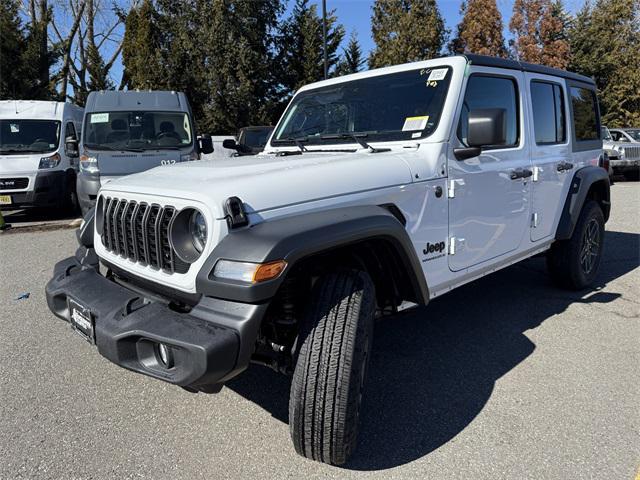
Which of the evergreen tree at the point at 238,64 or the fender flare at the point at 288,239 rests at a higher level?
the evergreen tree at the point at 238,64

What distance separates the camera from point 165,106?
29.6 ft

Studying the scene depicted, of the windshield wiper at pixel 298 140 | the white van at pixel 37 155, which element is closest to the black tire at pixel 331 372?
the windshield wiper at pixel 298 140

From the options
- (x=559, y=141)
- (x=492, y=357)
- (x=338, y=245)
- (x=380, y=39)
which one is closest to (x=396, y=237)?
(x=338, y=245)

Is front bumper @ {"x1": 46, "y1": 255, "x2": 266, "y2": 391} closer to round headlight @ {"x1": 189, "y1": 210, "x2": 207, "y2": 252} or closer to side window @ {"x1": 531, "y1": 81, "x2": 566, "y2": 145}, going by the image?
round headlight @ {"x1": 189, "y1": 210, "x2": 207, "y2": 252}

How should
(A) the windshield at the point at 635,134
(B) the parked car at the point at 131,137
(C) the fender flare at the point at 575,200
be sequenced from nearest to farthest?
(C) the fender flare at the point at 575,200
(B) the parked car at the point at 131,137
(A) the windshield at the point at 635,134

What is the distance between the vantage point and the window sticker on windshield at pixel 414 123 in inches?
121

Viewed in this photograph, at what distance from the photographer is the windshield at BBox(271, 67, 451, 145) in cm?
314

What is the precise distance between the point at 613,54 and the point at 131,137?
86.8 feet

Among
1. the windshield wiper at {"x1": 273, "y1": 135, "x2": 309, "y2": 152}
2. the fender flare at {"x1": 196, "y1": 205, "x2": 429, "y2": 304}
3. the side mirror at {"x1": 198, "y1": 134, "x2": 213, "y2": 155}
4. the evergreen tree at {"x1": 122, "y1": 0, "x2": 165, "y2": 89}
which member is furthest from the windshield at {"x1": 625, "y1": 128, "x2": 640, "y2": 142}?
the evergreen tree at {"x1": 122, "y1": 0, "x2": 165, "y2": 89}

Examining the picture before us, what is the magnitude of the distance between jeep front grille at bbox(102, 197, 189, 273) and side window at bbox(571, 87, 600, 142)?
3.84 meters

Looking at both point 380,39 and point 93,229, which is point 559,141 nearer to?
point 93,229

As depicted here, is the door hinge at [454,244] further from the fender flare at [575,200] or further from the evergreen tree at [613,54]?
the evergreen tree at [613,54]

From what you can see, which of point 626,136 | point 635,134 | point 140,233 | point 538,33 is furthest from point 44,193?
point 538,33

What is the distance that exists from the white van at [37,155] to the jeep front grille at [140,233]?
7.19 m
